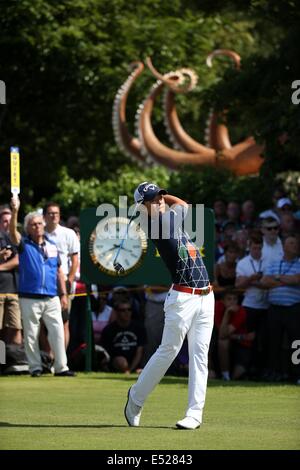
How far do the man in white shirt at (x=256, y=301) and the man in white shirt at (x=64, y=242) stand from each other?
2.37m

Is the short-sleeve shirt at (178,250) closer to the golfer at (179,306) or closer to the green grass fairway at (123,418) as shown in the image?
the golfer at (179,306)

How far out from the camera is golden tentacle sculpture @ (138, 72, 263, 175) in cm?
2845

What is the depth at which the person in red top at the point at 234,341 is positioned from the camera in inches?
664

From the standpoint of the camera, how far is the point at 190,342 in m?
11.0

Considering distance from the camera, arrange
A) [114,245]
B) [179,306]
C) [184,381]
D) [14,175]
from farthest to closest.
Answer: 1. [114,245]
2. [184,381]
3. [14,175]
4. [179,306]

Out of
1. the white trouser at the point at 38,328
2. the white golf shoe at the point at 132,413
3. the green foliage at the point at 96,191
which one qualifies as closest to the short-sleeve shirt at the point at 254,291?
the white trouser at the point at 38,328

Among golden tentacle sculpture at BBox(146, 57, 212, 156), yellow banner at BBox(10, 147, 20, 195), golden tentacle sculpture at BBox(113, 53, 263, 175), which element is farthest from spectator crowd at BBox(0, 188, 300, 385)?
golden tentacle sculpture at BBox(146, 57, 212, 156)

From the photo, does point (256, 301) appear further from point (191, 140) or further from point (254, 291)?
point (191, 140)

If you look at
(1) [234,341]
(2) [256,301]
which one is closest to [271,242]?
(2) [256,301]

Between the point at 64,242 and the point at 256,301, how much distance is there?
9.41 feet

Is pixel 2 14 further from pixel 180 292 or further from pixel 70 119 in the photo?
pixel 180 292

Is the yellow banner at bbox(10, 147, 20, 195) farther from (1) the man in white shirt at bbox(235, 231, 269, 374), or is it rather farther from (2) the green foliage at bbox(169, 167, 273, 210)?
(2) the green foliage at bbox(169, 167, 273, 210)
